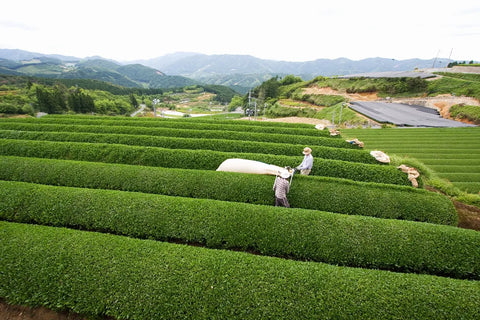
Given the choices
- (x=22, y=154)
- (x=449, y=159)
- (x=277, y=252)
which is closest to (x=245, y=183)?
(x=277, y=252)

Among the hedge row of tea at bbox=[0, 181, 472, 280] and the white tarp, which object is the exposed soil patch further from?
the hedge row of tea at bbox=[0, 181, 472, 280]

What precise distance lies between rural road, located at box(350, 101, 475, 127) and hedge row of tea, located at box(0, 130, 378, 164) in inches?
991

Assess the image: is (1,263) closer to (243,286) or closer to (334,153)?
(243,286)

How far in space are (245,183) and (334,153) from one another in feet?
21.3

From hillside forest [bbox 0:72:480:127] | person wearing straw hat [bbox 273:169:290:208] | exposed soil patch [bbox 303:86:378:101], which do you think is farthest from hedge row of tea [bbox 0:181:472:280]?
exposed soil patch [bbox 303:86:378:101]

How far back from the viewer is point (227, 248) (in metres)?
5.90

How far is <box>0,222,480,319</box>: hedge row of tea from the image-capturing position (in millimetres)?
4047

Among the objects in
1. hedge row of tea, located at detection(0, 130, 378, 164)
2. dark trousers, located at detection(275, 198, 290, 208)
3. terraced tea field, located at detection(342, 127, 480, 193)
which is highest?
hedge row of tea, located at detection(0, 130, 378, 164)

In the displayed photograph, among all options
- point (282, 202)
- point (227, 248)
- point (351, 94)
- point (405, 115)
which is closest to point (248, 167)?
point (282, 202)

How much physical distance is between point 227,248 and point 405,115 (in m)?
42.8

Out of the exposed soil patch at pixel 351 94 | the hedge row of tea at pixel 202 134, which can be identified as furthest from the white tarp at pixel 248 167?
the exposed soil patch at pixel 351 94

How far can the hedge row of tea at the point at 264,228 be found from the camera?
213 inches

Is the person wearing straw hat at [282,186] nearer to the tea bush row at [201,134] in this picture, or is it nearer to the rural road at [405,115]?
the tea bush row at [201,134]

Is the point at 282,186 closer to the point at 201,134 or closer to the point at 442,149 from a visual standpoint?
the point at 201,134
